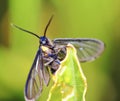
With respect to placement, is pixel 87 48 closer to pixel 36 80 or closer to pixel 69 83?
pixel 36 80

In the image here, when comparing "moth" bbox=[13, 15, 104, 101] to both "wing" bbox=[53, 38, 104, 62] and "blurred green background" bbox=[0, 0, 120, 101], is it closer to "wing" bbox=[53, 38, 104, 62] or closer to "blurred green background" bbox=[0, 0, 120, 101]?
"wing" bbox=[53, 38, 104, 62]

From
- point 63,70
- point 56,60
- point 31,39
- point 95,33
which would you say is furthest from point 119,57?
point 63,70

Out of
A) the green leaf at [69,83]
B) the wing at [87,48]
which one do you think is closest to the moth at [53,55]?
the wing at [87,48]

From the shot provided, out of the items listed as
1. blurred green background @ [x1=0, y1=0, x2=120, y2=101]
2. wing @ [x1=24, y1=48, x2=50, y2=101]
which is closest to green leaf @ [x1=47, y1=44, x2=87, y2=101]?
wing @ [x1=24, y1=48, x2=50, y2=101]

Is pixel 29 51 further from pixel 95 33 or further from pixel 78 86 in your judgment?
pixel 78 86

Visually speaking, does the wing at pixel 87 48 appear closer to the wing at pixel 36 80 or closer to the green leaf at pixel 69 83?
the wing at pixel 36 80

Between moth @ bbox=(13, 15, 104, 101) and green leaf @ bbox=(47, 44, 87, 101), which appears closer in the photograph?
green leaf @ bbox=(47, 44, 87, 101)
